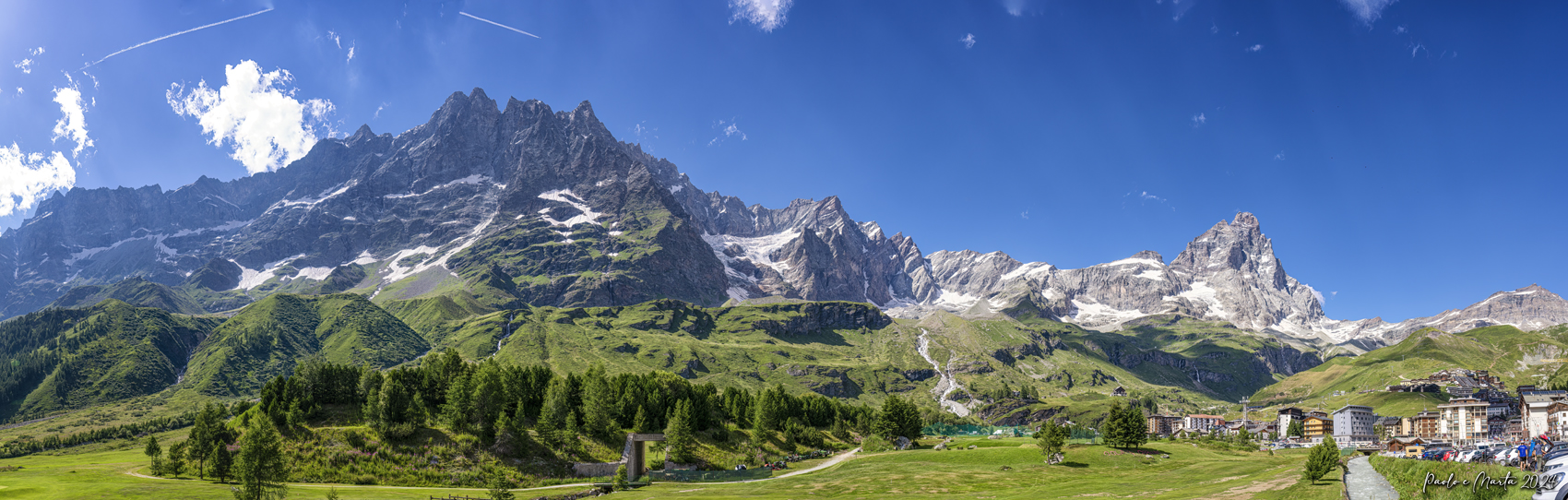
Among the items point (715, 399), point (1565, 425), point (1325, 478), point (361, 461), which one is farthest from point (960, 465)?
point (1565, 425)

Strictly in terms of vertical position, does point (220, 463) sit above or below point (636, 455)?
above

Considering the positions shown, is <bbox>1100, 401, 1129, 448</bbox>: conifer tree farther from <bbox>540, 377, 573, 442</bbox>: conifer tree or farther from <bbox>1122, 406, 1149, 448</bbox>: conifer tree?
<bbox>540, 377, 573, 442</bbox>: conifer tree

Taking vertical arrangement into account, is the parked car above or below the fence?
above

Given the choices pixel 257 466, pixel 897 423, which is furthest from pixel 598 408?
pixel 897 423

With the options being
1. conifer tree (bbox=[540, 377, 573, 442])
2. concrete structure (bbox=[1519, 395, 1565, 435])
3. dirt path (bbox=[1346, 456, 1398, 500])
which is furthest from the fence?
concrete structure (bbox=[1519, 395, 1565, 435])

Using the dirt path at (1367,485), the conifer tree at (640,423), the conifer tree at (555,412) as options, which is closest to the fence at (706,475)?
the conifer tree at (640,423)

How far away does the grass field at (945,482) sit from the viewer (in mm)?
69188

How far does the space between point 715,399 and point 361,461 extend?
2962 inches

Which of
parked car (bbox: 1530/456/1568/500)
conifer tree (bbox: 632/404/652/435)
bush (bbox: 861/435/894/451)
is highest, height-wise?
parked car (bbox: 1530/456/1568/500)

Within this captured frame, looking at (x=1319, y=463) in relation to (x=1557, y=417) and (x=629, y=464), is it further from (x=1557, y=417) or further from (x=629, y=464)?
(x=1557, y=417)

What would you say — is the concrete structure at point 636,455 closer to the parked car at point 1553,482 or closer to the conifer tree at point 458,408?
the conifer tree at point 458,408

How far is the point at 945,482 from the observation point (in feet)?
292

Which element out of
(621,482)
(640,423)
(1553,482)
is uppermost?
(1553,482)

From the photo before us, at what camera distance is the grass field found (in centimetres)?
6919
